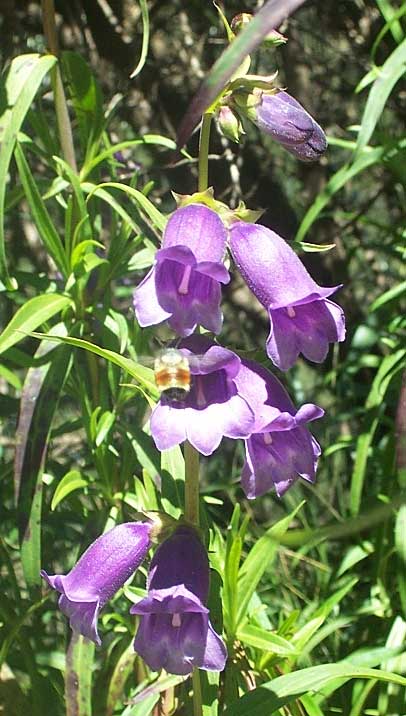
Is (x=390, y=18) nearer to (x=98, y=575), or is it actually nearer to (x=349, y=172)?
(x=349, y=172)

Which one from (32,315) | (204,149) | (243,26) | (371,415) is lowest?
(371,415)

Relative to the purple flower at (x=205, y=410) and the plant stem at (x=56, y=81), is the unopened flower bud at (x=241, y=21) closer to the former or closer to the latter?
the purple flower at (x=205, y=410)

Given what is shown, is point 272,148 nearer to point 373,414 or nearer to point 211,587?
point 373,414

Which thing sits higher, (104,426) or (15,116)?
(15,116)

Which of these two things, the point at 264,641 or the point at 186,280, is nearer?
the point at 186,280

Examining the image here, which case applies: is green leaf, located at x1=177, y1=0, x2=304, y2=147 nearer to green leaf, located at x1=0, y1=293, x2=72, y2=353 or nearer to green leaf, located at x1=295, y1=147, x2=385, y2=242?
green leaf, located at x1=0, y1=293, x2=72, y2=353

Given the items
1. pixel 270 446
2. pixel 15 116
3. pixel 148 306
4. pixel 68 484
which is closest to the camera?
pixel 148 306

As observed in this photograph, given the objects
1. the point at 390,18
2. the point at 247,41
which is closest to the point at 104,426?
the point at 247,41
